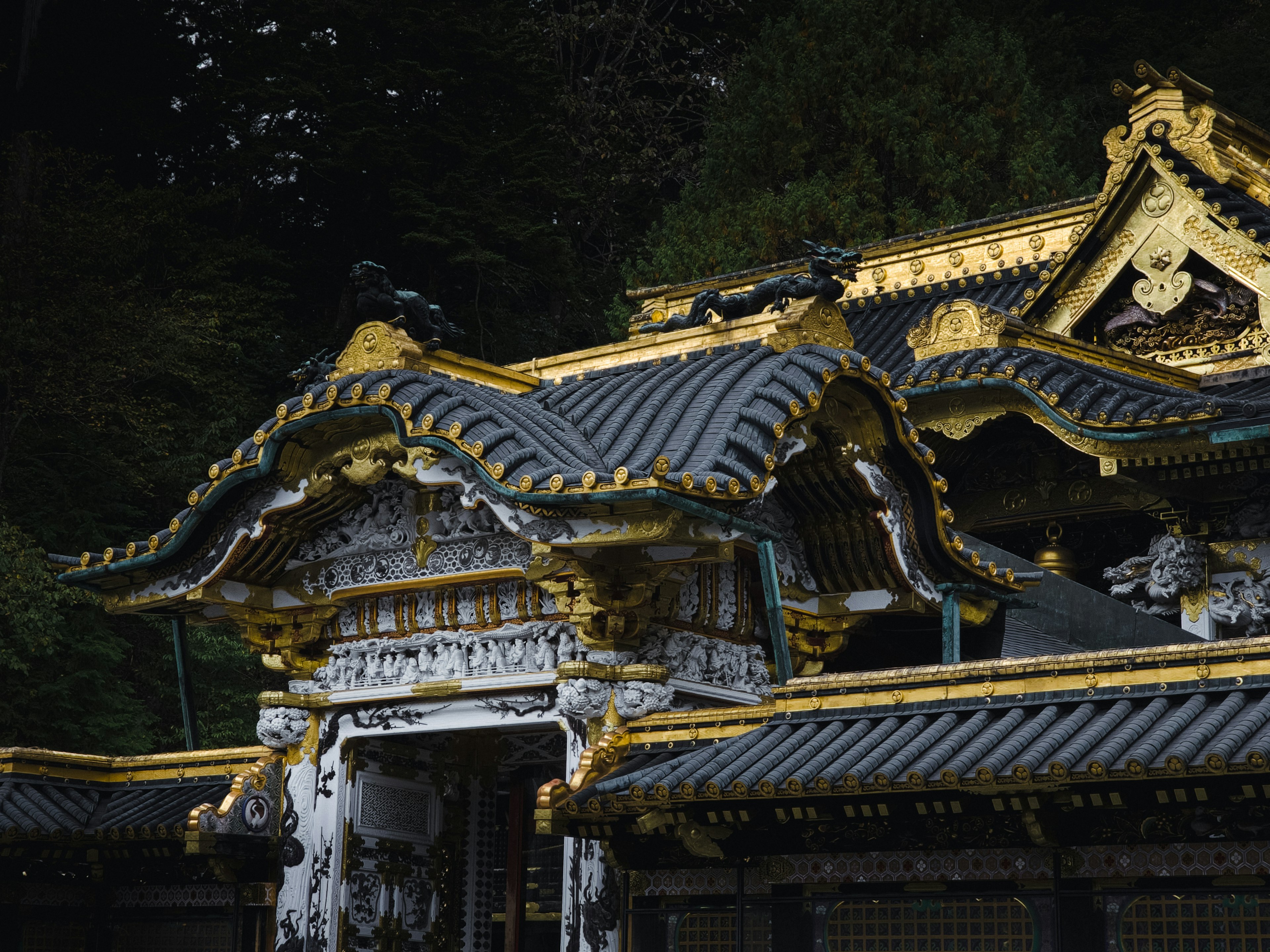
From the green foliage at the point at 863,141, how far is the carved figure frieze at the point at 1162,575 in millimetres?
10996

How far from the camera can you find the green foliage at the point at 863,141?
2634 centimetres

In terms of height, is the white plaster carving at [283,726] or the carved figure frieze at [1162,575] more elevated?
the carved figure frieze at [1162,575]

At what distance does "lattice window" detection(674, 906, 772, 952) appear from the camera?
9.65 m

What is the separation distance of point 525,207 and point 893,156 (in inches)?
300

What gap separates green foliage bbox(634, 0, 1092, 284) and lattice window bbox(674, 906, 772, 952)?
16.9m

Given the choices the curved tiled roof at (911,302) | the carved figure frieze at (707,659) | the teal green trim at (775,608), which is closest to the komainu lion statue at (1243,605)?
the curved tiled roof at (911,302)

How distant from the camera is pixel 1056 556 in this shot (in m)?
15.9

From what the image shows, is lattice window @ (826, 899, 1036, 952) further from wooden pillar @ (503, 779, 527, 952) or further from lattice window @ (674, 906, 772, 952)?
wooden pillar @ (503, 779, 527, 952)

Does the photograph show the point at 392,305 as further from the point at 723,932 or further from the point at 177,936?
the point at 177,936

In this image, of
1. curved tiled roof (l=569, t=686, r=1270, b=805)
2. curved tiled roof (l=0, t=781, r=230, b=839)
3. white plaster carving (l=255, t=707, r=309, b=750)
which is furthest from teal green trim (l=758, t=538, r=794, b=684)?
curved tiled roof (l=0, t=781, r=230, b=839)

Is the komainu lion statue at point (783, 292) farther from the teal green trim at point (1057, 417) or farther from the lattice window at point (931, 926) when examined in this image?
the lattice window at point (931, 926)

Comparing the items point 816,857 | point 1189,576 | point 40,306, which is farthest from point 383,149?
point 816,857

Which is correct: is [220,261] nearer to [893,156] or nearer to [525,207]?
[525,207]

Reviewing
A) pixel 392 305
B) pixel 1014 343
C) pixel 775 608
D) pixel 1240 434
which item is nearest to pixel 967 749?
pixel 775 608
